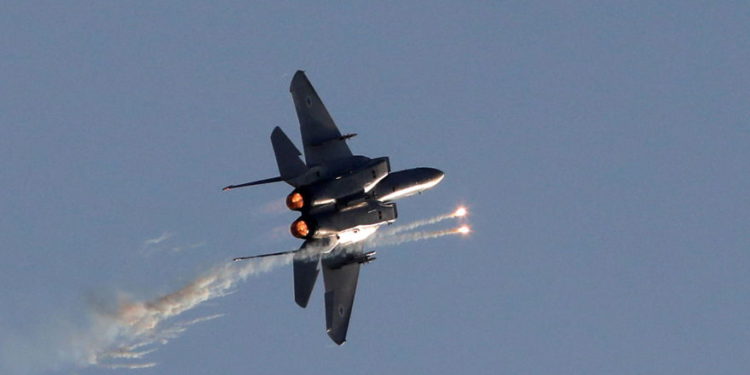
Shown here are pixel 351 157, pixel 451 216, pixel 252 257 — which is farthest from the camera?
pixel 451 216

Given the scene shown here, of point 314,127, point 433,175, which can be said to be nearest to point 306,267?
point 314,127

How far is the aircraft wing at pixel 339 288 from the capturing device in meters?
62.7

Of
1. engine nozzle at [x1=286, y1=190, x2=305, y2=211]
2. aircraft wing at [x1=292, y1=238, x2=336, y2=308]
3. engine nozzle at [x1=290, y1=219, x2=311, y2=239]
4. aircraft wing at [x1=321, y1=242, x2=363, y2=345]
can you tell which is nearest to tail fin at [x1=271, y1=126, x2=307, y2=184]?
engine nozzle at [x1=286, y1=190, x2=305, y2=211]

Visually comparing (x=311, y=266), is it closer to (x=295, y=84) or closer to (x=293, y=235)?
(x=293, y=235)

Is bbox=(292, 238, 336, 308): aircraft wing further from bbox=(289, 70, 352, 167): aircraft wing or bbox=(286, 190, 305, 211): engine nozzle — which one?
bbox=(289, 70, 352, 167): aircraft wing

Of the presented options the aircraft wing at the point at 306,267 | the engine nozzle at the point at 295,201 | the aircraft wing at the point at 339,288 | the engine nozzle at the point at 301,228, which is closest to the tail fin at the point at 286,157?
the engine nozzle at the point at 295,201

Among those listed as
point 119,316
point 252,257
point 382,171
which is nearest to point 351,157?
point 382,171

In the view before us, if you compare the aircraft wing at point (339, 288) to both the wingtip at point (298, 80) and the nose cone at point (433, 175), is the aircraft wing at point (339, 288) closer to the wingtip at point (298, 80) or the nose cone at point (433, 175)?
the nose cone at point (433, 175)

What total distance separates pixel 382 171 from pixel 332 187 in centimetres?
249

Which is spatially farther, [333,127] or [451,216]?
[451,216]

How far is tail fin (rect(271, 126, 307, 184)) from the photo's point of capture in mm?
59241

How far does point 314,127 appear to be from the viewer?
62375mm

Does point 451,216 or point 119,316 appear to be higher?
point 451,216

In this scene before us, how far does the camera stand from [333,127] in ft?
206
